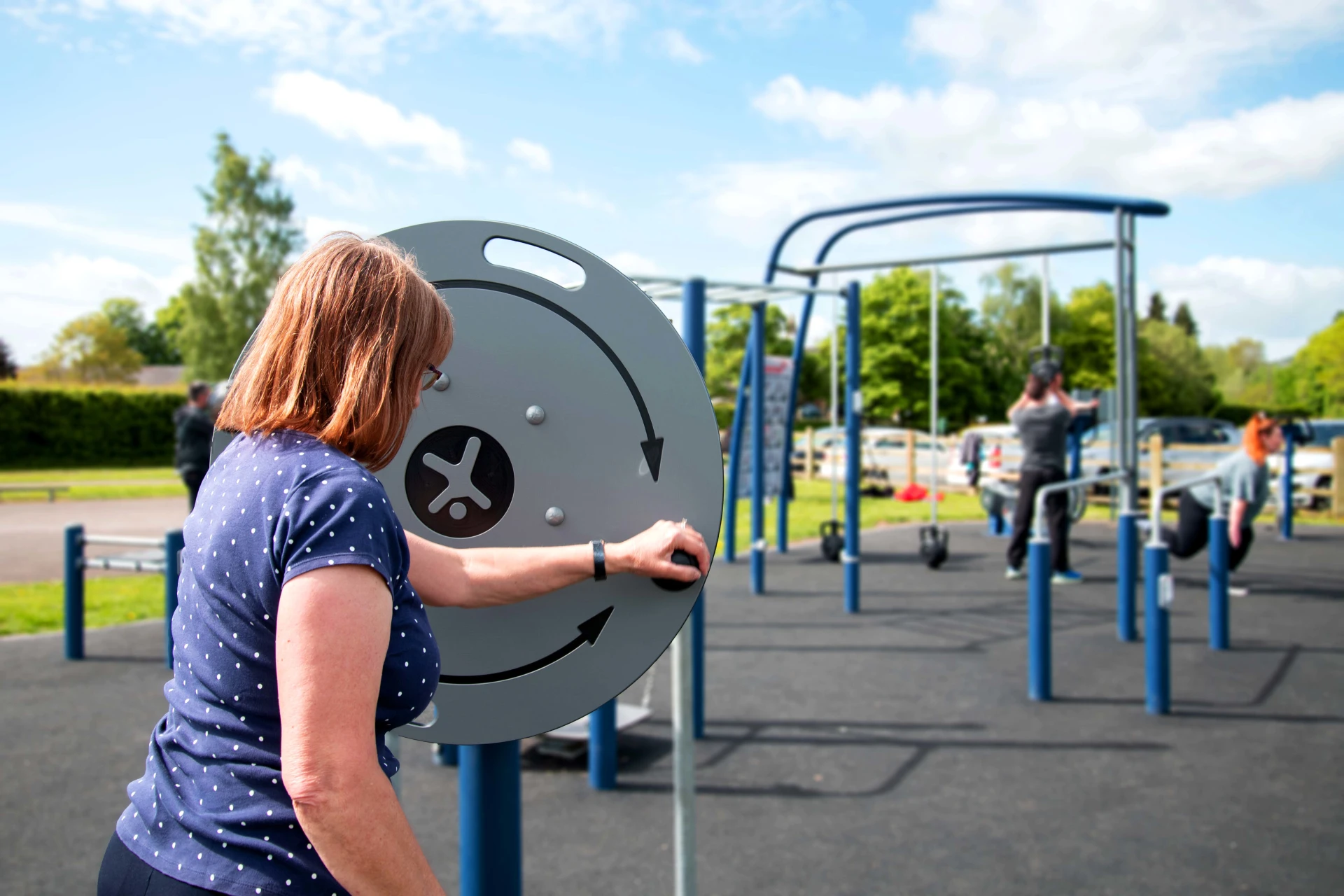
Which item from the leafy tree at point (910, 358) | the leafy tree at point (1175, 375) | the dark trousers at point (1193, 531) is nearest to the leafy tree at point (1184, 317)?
the leafy tree at point (1175, 375)

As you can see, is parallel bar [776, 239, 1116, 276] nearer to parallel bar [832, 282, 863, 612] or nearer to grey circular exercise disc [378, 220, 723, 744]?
parallel bar [832, 282, 863, 612]

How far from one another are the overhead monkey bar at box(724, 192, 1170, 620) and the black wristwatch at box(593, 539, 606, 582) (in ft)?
17.6

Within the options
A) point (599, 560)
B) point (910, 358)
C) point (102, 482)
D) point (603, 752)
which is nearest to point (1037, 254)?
point (603, 752)

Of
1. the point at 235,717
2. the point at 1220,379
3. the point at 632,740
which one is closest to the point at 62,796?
the point at 632,740

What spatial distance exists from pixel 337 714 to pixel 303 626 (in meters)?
0.09

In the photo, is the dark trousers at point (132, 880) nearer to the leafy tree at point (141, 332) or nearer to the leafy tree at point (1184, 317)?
the leafy tree at point (141, 332)

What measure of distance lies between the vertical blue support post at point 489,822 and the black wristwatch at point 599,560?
0.35 m

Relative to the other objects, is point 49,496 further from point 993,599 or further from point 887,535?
point 993,599

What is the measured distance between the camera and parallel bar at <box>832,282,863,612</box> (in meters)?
7.35

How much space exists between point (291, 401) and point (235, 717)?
34cm

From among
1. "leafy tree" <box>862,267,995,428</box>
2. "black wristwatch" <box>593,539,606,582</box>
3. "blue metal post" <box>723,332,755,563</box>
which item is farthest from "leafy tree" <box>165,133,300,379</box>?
"black wristwatch" <box>593,539,606,582</box>

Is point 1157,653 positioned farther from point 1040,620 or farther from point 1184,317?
point 1184,317

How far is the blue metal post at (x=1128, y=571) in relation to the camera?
6.02 m

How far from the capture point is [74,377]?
205 ft
